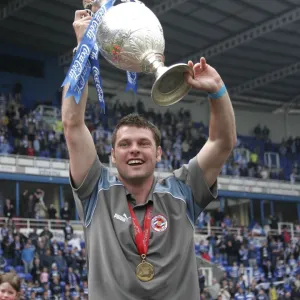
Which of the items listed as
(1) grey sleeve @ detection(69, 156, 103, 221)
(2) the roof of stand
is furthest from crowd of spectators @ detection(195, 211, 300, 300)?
(1) grey sleeve @ detection(69, 156, 103, 221)

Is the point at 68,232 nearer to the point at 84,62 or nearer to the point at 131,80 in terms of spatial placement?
the point at 131,80

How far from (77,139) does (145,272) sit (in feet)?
1.99

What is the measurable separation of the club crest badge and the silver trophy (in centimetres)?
46

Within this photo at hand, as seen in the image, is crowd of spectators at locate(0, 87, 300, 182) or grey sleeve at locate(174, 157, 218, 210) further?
crowd of spectators at locate(0, 87, 300, 182)

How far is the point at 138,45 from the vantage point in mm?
3035

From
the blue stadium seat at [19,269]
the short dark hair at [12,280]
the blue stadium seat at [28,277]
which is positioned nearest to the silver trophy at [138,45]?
the short dark hair at [12,280]

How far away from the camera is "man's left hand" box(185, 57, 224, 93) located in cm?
290

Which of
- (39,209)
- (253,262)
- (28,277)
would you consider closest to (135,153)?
(28,277)

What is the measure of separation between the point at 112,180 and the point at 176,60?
24.0m

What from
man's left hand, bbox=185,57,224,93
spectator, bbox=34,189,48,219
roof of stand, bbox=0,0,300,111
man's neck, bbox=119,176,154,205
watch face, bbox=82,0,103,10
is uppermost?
roof of stand, bbox=0,0,300,111

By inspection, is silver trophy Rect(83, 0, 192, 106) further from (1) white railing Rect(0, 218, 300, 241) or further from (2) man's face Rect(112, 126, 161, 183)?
(1) white railing Rect(0, 218, 300, 241)

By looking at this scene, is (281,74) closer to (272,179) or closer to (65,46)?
(272,179)

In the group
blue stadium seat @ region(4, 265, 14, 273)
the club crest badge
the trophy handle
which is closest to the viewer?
the trophy handle

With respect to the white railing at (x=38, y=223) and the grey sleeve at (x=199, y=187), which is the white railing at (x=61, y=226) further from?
the grey sleeve at (x=199, y=187)
